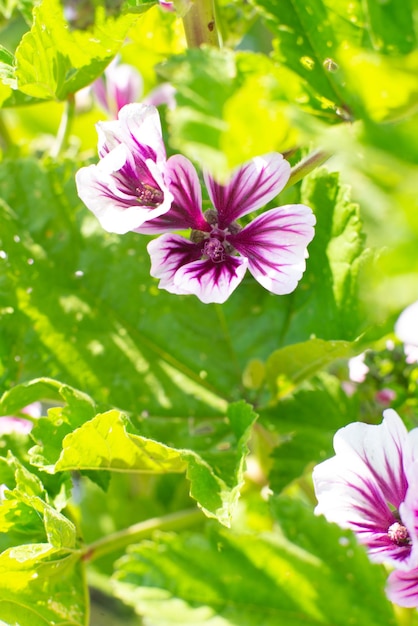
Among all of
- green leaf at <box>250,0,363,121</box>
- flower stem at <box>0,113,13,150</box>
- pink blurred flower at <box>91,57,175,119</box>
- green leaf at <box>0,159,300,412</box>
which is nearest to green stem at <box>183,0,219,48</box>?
green leaf at <box>250,0,363,121</box>

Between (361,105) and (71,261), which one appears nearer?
(361,105)

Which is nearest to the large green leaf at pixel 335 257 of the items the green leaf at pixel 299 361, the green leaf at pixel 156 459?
the green leaf at pixel 299 361

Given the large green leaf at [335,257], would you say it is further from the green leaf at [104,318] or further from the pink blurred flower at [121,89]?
the pink blurred flower at [121,89]

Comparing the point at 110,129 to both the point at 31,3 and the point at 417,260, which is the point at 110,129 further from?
the point at 417,260

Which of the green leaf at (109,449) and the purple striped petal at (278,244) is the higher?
the purple striped petal at (278,244)

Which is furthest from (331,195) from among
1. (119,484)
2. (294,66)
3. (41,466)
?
(119,484)

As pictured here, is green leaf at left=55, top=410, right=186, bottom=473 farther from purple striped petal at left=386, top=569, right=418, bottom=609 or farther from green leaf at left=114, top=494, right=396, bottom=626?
purple striped petal at left=386, top=569, right=418, bottom=609
